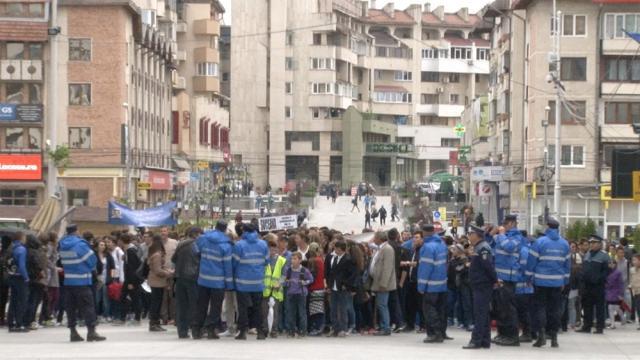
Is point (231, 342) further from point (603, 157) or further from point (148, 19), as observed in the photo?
point (148, 19)

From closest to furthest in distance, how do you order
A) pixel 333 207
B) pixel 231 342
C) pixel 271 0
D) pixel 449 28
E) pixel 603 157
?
pixel 231 342 → pixel 603 157 → pixel 333 207 → pixel 271 0 → pixel 449 28

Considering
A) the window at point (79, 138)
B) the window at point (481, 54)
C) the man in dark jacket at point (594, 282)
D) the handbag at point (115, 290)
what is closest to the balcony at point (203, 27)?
the window at point (79, 138)

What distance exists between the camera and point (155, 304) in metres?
24.8

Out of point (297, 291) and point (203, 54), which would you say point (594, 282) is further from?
→ point (203, 54)

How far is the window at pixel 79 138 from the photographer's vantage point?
244ft

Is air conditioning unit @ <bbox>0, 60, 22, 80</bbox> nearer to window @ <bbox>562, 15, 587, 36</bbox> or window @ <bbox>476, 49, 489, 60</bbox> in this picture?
window @ <bbox>562, 15, 587, 36</bbox>

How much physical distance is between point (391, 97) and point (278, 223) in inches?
4688

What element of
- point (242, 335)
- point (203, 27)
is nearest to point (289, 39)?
point (203, 27)

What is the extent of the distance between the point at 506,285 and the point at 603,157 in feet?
165

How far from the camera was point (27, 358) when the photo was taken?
18844 mm

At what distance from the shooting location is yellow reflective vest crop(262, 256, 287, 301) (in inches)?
931

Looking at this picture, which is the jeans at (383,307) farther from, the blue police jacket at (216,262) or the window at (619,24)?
the window at (619,24)

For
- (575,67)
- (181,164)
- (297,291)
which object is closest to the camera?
(297,291)

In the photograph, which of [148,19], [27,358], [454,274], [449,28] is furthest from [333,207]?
[27,358]
